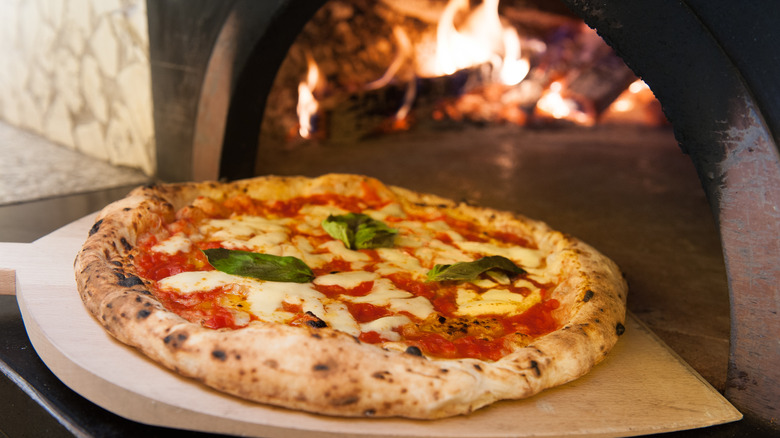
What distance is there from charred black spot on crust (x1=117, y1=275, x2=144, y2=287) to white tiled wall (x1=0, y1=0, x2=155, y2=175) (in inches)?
113

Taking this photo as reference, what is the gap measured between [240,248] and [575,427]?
1427 millimetres

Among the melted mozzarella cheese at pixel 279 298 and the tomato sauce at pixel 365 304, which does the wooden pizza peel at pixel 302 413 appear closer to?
the tomato sauce at pixel 365 304

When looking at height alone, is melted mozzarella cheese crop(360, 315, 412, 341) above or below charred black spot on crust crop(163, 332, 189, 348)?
below

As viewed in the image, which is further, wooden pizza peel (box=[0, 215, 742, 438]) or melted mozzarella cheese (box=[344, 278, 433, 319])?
melted mozzarella cheese (box=[344, 278, 433, 319])

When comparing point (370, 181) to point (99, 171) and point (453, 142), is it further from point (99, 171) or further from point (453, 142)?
point (453, 142)

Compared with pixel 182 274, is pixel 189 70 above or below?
above

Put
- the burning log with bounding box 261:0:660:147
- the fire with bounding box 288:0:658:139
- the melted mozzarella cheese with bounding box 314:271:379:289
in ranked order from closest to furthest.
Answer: the melted mozzarella cheese with bounding box 314:271:379:289
the burning log with bounding box 261:0:660:147
the fire with bounding box 288:0:658:139

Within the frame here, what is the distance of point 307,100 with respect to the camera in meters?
6.61

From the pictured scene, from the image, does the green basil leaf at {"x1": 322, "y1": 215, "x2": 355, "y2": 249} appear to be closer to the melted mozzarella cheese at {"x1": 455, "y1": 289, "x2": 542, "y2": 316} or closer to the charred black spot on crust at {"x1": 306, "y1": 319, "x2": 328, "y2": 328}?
the melted mozzarella cheese at {"x1": 455, "y1": 289, "x2": 542, "y2": 316}

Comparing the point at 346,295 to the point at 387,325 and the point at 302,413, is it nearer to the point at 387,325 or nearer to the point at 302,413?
the point at 387,325

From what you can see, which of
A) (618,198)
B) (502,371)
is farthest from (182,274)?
(618,198)

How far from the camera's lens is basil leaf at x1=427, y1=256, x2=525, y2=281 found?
2252mm

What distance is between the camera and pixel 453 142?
725 cm

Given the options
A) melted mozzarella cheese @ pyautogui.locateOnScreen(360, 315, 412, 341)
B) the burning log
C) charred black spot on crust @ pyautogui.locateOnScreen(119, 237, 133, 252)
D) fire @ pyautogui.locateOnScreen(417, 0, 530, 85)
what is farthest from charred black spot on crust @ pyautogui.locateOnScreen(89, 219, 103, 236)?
fire @ pyautogui.locateOnScreen(417, 0, 530, 85)
